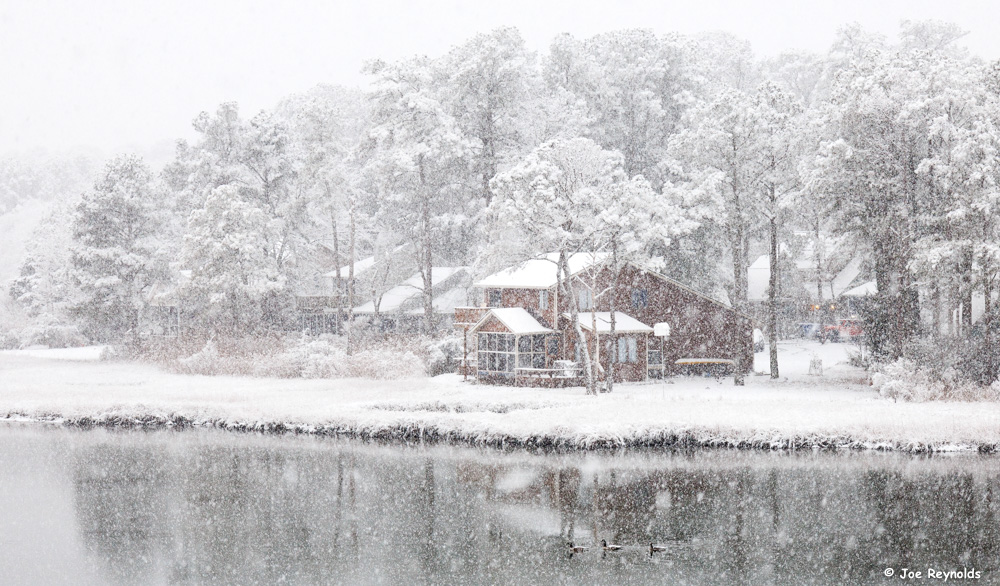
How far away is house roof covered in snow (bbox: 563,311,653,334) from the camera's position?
1585 inches

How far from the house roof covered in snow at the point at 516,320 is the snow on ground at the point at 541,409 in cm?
293

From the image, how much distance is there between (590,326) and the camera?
132 feet

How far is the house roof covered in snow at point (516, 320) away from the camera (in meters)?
40.1

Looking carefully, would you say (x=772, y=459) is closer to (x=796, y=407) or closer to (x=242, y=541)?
(x=796, y=407)

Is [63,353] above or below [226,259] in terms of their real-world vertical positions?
below

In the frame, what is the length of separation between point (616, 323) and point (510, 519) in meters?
21.9

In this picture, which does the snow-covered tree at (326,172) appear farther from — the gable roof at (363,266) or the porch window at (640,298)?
the porch window at (640,298)

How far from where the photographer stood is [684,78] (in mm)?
59312

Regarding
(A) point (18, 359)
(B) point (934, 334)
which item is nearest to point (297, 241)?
(A) point (18, 359)

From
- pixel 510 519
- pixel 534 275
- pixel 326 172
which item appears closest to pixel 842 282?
pixel 534 275

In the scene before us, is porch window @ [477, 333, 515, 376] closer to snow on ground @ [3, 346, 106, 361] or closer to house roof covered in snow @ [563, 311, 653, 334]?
house roof covered in snow @ [563, 311, 653, 334]

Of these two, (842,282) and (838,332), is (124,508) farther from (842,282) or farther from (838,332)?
(842,282)

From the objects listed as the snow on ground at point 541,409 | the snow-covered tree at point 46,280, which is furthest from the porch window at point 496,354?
the snow-covered tree at point 46,280

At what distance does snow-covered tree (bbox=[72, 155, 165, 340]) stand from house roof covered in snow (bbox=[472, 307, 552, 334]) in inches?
1095
